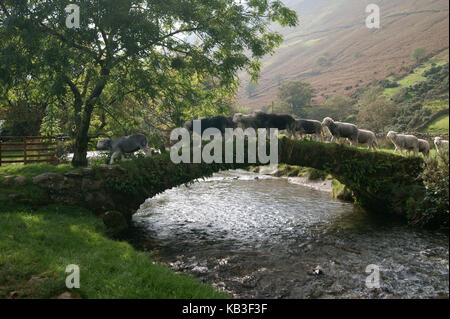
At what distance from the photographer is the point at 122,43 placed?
1273 centimetres

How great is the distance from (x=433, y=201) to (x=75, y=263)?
12171 millimetres

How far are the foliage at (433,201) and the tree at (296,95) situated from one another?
300 feet

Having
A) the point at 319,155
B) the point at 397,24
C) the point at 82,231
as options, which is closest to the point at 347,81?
the point at 397,24

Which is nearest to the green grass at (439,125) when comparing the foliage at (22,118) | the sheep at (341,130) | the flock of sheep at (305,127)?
the flock of sheep at (305,127)

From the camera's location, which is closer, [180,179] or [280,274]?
[280,274]

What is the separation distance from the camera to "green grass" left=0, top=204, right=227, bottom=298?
19.2ft

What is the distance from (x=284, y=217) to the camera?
609 inches

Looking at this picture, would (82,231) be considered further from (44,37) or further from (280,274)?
(44,37)

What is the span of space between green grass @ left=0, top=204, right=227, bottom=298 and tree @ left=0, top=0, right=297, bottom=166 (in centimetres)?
489

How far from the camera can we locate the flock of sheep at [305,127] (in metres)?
16.5

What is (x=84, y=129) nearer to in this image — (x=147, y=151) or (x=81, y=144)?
(x=81, y=144)

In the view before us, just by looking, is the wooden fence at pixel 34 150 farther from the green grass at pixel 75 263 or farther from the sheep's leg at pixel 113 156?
the green grass at pixel 75 263

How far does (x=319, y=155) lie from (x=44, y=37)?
13510 millimetres

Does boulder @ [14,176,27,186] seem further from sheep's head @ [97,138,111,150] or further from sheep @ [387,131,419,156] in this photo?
sheep @ [387,131,419,156]
